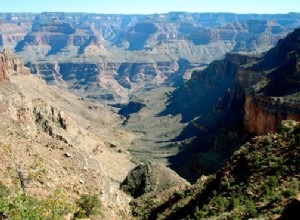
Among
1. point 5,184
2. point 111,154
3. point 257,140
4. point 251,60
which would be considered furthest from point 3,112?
point 251,60

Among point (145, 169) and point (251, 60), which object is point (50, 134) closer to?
point (145, 169)

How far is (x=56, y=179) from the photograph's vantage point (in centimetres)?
4341

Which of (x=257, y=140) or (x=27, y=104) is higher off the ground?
(x=257, y=140)

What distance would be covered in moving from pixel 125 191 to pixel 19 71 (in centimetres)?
7201

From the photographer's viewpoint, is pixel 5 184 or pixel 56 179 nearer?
pixel 5 184

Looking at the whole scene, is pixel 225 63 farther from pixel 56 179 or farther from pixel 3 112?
pixel 56 179

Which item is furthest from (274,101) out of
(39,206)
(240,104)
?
(39,206)

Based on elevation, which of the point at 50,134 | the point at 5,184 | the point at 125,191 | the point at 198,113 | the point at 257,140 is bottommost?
the point at 198,113

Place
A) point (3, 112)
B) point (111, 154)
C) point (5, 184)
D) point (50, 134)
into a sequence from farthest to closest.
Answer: point (111, 154) → point (50, 134) → point (3, 112) → point (5, 184)

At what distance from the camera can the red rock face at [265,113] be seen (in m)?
69.4

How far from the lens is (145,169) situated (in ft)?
203

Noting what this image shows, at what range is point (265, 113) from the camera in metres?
A: 74.1

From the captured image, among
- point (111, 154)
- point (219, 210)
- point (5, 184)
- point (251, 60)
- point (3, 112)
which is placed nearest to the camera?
point (219, 210)

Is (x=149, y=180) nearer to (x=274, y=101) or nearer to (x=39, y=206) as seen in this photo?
(x=274, y=101)
